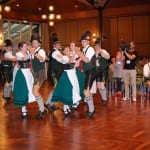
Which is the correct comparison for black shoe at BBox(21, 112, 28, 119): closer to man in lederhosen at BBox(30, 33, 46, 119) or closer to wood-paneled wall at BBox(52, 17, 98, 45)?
man in lederhosen at BBox(30, 33, 46, 119)

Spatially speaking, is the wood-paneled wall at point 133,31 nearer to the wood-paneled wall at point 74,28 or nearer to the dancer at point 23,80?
the wood-paneled wall at point 74,28

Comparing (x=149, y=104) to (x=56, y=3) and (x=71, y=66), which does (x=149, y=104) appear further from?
(x=56, y=3)

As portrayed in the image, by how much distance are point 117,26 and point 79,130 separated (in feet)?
45.6

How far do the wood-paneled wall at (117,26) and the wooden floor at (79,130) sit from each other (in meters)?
11.1

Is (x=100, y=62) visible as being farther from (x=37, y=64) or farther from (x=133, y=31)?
(x=133, y=31)

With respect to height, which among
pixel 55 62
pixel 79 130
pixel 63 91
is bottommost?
pixel 79 130

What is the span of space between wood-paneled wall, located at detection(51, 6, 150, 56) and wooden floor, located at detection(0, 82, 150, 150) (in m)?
11.1

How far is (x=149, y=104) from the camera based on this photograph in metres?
7.85

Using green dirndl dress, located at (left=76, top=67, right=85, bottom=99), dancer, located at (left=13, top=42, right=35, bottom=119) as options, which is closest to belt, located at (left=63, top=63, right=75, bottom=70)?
green dirndl dress, located at (left=76, top=67, right=85, bottom=99)

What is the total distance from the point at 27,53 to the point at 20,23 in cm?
1289

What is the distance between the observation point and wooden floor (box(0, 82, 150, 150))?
177 inches

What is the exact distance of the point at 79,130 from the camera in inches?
211

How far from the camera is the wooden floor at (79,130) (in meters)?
4.51

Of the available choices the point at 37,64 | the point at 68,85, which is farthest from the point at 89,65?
the point at 37,64
